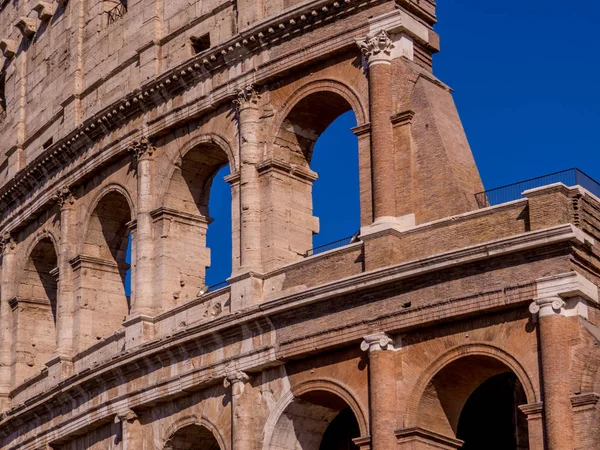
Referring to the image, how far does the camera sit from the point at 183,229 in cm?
3338

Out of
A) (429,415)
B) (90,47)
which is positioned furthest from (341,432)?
(90,47)

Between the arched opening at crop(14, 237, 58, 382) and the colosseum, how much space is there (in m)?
0.05

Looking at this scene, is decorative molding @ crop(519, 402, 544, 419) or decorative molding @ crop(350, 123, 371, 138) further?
decorative molding @ crop(350, 123, 371, 138)

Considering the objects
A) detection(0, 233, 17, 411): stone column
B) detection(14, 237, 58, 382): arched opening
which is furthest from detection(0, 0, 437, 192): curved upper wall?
detection(14, 237, 58, 382): arched opening

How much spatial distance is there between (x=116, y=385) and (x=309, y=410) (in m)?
5.13

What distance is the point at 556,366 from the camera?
25.3 m

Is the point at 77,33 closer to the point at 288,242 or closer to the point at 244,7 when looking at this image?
the point at 244,7

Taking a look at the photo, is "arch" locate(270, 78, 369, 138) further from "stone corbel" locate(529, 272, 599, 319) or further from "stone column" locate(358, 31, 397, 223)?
"stone corbel" locate(529, 272, 599, 319)

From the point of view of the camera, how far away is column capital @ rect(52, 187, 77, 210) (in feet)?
119

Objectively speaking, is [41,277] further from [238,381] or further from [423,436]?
[423,436]

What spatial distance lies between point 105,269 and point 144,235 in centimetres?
288

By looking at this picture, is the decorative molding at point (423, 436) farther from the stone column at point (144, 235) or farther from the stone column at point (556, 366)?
the stone column at point (144, 235)

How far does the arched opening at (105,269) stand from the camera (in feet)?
116

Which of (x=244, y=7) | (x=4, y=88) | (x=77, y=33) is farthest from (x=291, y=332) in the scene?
(x=4, y=88)
